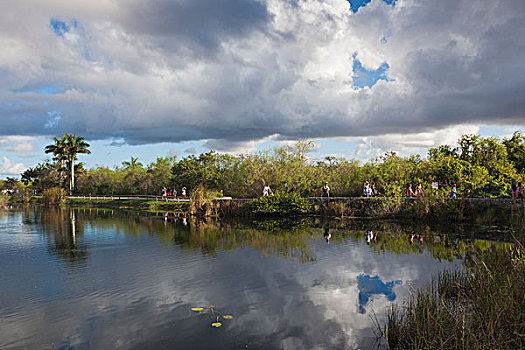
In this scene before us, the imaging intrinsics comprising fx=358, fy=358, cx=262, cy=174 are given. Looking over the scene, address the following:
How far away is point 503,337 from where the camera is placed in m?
6.29

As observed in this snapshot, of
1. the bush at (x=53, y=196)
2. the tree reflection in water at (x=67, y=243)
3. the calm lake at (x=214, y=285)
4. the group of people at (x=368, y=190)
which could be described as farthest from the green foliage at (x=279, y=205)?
the bush at (x=53, y=196)

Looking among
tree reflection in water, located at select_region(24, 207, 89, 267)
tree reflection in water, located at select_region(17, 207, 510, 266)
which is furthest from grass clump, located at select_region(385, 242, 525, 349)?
tree reflection in water, located at select_region(24, 207, 89, 267)

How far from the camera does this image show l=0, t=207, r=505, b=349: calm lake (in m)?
8.30

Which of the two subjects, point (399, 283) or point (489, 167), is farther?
point (489, 167)

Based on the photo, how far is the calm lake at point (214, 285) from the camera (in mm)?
8297

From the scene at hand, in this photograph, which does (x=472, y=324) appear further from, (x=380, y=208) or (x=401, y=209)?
(x=380, y=208)

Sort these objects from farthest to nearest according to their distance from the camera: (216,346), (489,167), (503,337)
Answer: (489,167)
(216,346)
(503,337)

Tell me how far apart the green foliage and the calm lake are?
9.13 metres

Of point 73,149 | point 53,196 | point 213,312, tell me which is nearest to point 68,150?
point 73,149

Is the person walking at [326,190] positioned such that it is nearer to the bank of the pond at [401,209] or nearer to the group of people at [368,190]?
the bank of the pond at [401,209]

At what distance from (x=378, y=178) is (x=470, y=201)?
10590 millimetres

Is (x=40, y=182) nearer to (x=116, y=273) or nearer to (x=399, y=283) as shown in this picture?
(x=116, y=273)

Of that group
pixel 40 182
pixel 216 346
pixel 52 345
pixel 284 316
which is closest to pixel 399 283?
pixel 284 316

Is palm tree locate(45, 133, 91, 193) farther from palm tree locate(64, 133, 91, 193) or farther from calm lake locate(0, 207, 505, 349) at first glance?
calm lake locate(0, 207, 505, 349)
